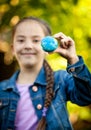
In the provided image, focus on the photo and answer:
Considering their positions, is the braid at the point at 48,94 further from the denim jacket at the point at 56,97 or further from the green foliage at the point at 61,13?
the green foliage at the point at 61,13

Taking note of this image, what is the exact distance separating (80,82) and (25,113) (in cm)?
23

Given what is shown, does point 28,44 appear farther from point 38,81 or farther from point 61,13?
point 61,13

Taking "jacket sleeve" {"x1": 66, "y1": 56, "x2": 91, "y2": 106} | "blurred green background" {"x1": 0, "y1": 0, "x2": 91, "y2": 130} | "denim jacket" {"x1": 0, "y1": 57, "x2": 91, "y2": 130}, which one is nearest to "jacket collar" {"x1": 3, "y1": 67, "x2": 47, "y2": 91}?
"denim jacket" {"x1": 0, "y1": 57, "x2": 91, "y2": 130}

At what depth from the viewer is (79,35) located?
8.29ft

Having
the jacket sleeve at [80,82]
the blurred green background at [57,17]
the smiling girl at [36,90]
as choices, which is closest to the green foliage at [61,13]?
the blurred green background at [57,17]

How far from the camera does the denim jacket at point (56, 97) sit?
5.06ft

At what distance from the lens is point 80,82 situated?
1518 mm

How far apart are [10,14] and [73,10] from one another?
342 mm

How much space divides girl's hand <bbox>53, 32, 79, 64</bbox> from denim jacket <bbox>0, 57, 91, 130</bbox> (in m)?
0.03

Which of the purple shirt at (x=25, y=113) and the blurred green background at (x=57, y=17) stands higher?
the blurred green background at (x=57, y=17)

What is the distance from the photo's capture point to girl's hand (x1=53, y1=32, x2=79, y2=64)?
1.51 meters

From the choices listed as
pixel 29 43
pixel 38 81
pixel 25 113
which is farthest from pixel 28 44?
pixel 25 113

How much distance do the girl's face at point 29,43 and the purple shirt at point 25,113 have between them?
0.09 metres

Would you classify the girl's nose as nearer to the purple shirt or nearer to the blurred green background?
the purple shirt
